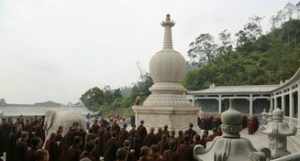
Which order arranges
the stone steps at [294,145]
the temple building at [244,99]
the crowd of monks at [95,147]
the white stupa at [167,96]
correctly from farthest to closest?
the temple building at [244,99] → the white stupa at [167,96] → the stone steps at [294,145] → the crowd of monks at [95,147]

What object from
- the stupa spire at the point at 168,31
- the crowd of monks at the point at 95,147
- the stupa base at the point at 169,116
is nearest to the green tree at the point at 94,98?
the stupa spire at the point at 168,31

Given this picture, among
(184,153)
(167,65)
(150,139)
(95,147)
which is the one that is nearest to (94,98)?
(167,65)

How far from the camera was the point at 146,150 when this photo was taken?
7367 mm

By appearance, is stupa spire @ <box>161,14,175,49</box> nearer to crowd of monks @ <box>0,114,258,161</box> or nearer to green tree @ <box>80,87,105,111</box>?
crowd of monks @ <box>0,114,258,161</box>

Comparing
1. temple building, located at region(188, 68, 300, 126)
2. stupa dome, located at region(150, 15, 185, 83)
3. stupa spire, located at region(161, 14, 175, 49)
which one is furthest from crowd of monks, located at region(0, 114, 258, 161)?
temple building, located at region(188, 68, 300, 126)

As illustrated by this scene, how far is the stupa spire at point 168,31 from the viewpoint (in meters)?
21.2

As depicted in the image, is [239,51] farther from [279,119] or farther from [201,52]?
[279,119]

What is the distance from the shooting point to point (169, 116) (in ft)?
59.7

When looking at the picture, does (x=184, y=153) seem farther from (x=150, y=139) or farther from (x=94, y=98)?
(x=94, y=98)

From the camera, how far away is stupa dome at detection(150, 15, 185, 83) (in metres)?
20.3

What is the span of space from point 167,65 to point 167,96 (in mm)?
1874

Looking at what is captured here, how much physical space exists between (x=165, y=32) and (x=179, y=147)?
1348cm

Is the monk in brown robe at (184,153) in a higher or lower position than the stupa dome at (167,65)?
lower

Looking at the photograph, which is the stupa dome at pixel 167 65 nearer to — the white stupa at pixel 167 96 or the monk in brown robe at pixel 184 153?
the white stupa at pixel 167 96
